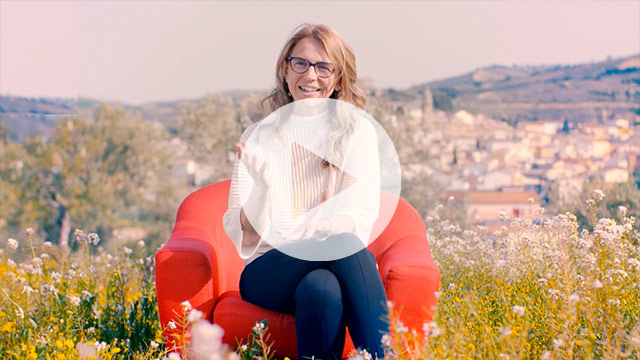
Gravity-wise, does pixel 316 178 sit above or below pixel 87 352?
above

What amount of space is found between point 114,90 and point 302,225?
1743 centimetres

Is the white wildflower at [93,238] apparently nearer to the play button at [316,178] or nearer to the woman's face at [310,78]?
the play button at [316,178]

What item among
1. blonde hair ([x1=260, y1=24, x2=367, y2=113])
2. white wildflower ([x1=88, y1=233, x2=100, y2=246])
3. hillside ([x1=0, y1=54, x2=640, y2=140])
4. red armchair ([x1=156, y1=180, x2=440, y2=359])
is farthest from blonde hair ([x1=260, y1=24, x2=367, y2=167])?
hillside ([x1=0, y1=54, x2=640, y2=140])

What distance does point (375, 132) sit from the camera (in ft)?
8.77

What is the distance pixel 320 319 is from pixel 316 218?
0.38 m

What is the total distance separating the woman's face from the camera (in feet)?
8.52

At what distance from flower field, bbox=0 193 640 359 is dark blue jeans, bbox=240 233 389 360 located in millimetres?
130

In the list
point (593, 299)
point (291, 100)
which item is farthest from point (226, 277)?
point (593, 299)

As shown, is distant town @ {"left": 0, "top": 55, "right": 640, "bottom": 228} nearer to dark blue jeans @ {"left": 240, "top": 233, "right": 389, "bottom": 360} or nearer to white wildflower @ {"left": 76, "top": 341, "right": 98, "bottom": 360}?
dark blue jeans @ {"left": 240, "top": 233, "right": 389, "bottom": 360}

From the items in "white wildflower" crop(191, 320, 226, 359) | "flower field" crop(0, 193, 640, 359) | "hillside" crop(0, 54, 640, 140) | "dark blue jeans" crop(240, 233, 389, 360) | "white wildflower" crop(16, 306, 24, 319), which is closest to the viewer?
"white wildflower" crop(191, 320, 226, 359)

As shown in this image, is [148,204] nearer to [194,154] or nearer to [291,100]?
[194,154]

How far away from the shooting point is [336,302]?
86.5 inches

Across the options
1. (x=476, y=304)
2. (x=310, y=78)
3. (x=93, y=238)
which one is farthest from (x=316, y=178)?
(x=93, y=238)

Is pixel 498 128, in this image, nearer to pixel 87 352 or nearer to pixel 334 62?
pixel 334 62
